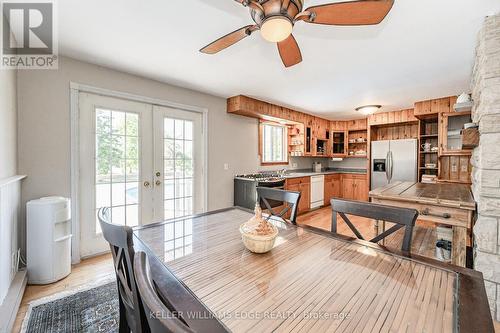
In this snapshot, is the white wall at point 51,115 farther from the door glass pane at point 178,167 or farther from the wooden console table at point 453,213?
the wooden console table at point 453,213

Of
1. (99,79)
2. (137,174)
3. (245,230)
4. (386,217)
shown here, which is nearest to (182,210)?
(137,174)

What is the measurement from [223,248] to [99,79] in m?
2.72

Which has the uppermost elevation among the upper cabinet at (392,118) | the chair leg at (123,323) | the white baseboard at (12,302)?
the upper cabinet at (392,118)

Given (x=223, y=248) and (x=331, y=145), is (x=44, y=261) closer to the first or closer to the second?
(x=223, y=248)

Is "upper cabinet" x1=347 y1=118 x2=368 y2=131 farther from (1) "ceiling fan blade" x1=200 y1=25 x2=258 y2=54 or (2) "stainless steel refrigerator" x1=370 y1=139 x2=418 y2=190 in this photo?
(1) "ceiling fan blade" x1=200 y1=25 x2=258 y2=54

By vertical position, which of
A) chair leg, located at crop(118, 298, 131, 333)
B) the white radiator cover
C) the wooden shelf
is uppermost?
the wooden shelf

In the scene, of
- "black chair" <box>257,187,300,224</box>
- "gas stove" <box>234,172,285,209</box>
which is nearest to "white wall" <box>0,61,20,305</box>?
"black chair" <box>257,187,300,224</box>

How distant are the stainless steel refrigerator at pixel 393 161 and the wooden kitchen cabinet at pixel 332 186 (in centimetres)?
94

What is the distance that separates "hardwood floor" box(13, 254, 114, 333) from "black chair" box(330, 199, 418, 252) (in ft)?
7.98

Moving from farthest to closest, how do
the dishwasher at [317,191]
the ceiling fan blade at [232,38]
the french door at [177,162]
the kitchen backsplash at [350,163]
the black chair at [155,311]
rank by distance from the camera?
the kitchen backsplash at [350,163]
the dishwasher at [317,191]
the french door at [177,162]
the ceiling fan blade at [232,38]
the black chair at [155,311]

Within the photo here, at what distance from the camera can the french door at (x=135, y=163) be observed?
265 cm

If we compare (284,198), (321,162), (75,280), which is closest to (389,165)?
(321,162)

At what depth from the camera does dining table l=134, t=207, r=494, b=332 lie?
66cm

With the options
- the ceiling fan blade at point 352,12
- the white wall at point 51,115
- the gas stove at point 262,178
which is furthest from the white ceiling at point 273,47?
the gas stove at point 262,178
